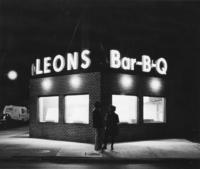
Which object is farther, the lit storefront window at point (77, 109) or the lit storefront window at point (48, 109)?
the lit storefront window at point (48, 109)

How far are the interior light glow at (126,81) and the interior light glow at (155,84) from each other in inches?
63.3

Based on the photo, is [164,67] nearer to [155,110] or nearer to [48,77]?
[155,110]

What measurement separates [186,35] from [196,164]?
13.7 m

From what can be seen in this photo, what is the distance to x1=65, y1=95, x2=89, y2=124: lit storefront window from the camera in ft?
58.5

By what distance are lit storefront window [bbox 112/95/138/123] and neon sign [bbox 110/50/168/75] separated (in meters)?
1.59

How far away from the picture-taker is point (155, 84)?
19.7 meters

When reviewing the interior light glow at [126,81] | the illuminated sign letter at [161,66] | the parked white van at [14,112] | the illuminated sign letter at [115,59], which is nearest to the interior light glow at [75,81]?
the illuminated sign letter at [115,59]

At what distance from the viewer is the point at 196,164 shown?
37.9ft

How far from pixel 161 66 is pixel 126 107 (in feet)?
11.5

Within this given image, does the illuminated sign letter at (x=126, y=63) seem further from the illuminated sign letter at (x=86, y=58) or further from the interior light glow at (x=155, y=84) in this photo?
the interior light glow at (x=155, y=84)

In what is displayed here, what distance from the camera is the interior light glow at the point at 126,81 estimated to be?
708 inches

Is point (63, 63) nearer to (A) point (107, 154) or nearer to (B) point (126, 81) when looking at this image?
(B) point (126, 81)

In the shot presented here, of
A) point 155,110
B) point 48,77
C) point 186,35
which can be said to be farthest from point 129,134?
point 186,35

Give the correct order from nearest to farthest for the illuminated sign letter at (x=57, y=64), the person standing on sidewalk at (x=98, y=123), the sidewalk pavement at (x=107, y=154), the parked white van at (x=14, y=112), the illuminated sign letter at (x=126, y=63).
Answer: the sidewalk pavement at (x=107, y=154) < the person standing on sidewalk at (x=98, y=123) < the illuminated sign letter at (x=126, y=63) < the illuminated sign letter at (x=57, y=64) < the parked white van at (x=14, y=112)
